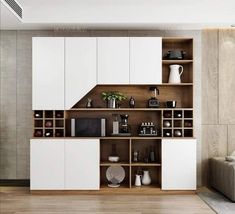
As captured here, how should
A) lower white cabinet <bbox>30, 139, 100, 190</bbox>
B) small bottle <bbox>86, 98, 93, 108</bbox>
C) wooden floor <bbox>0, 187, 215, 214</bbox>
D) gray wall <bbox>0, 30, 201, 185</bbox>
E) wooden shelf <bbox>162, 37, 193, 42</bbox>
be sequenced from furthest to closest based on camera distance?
gray wall <bbox>0, 30, 201, 185</bbox> → small bottle <bbox>86, 98, 93, 108</bbox> → wooden shelf <bbox>162, 37, 193, 42</bbox> → lower white cabinet <bbox>30, 139, 100, 190</bbox> → wooden floor <bbox>0, 187, 215, 214</bbox>

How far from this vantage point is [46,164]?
5941 mm

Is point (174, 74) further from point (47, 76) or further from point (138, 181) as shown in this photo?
point (47, 76)

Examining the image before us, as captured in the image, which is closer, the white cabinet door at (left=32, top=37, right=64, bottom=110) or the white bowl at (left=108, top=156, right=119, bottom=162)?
the white cabinet door at (left=32, top=37, right=64, bottom=110)

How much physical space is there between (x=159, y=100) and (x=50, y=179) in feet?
6.95

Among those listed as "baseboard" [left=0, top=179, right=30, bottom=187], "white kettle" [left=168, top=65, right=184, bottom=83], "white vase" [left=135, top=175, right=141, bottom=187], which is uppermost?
"white kettle" [left=168, top=65, right=184, bottom=83]

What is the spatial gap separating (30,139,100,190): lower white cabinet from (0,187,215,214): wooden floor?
0.61 feet

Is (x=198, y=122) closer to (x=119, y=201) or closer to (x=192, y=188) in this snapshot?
(x=192, y=188)

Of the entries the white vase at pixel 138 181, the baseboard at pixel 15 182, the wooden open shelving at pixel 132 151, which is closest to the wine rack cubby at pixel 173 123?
the wooden open shelving at pixel 132 151

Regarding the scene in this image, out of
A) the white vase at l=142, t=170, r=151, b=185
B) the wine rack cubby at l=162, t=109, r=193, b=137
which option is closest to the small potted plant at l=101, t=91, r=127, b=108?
the wine rack cubby at l=162, t=109, r=193, b=137

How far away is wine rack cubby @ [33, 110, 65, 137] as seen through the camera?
6.07 metres

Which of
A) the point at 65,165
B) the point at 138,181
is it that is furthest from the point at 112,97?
the point at 138,181

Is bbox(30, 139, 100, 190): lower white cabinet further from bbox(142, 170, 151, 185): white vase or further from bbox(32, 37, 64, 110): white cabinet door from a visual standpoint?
bbox(142, 170, 151, 185): white vase

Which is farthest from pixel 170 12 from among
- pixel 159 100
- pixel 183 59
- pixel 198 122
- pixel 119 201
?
pixel 119 201

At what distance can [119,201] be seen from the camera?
5.50 m
